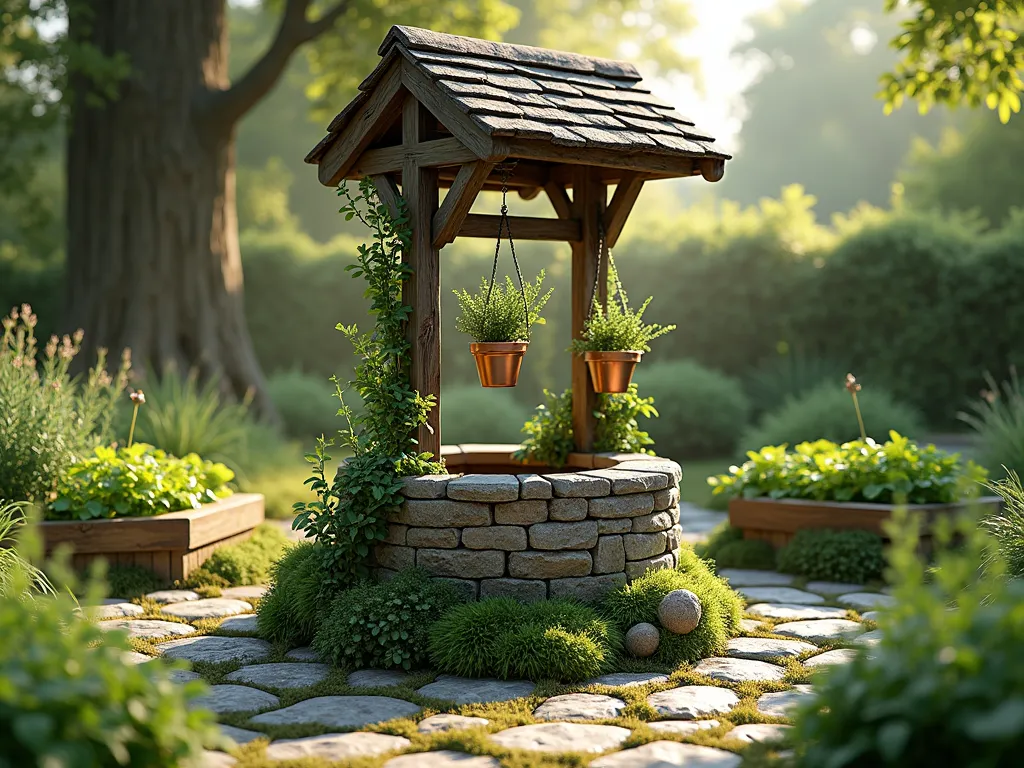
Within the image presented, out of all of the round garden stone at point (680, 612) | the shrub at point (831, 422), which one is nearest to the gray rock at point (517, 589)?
the round garden stone at point (680, 612)

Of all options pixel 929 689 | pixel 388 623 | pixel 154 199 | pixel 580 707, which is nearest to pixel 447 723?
pixel 580 707

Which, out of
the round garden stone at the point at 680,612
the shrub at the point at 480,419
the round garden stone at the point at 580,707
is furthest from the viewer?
the shrub at the point at 480,419

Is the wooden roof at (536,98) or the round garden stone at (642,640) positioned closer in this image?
the round garden stone at (642,640)

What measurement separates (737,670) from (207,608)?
2.87 meters

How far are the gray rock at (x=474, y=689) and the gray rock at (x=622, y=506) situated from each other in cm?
90

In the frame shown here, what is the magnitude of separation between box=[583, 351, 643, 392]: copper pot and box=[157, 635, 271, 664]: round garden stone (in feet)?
7.25

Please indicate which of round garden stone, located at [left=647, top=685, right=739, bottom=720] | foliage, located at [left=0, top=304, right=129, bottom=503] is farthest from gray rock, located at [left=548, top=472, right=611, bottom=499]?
foliage, located at [left=0, top=304, right=129, bottom=503]

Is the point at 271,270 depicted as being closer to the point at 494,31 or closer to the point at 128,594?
the point at 494,31

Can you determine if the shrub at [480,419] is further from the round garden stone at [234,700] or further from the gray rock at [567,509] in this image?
the round garden stone at [234,700]

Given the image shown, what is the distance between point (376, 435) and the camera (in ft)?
16.7

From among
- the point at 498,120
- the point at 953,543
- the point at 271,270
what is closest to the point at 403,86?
the point at 498,120

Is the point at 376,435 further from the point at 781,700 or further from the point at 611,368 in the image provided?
the point at 781,700

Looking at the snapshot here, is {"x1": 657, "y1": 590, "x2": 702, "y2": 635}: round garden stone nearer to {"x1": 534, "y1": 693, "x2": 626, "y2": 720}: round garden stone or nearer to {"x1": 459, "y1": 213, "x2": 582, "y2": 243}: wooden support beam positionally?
{"x1": 534, "y1": 693, "x2": 626, "y2": 720}: round garden stone

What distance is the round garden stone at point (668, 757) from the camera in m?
3.39
